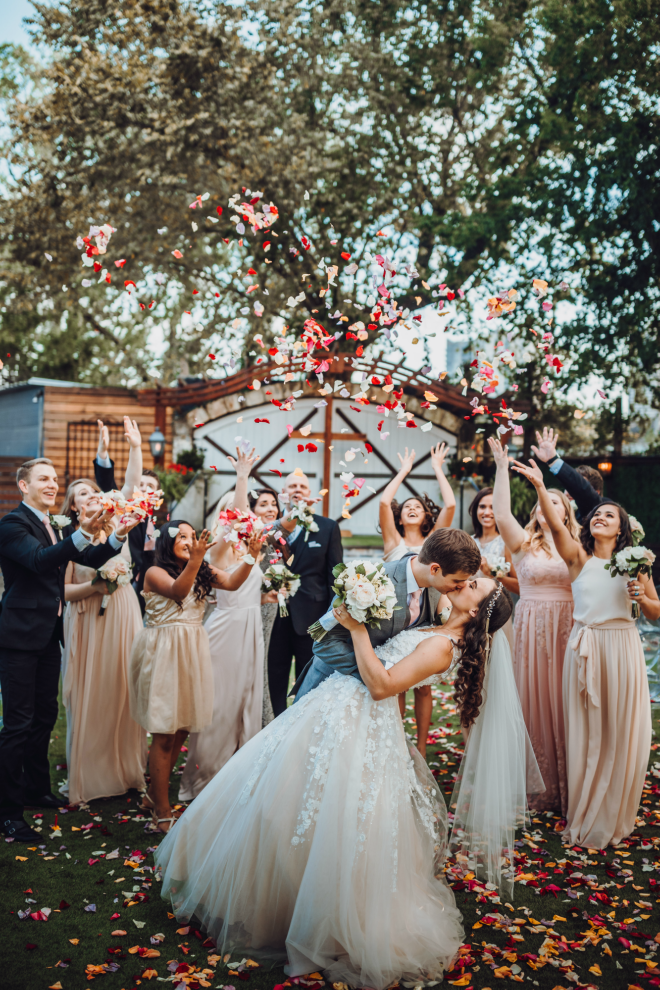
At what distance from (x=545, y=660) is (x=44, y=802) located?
3334 mm

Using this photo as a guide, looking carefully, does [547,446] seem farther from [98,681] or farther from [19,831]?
[19,831]

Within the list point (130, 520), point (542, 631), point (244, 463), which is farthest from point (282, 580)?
point (542, 631)

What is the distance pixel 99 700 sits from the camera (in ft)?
16.4

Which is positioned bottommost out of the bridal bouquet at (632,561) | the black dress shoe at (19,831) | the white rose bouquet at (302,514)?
the black dress shoe at (19,831)

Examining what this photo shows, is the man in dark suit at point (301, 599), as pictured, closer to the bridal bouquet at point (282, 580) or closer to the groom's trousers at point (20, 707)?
the bridal bouquet at point (282, 580)

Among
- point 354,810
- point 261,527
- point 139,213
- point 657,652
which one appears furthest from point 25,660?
point 139,213

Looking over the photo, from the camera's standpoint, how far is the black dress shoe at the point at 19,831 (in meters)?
4.29

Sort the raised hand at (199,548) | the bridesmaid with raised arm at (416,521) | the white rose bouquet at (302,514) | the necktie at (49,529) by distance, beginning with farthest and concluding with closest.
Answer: the bridesmaid with raised arm at (416,521), the white rose bouquet at (302,514), the necktie at (49,529), the raised hand at (199,548)

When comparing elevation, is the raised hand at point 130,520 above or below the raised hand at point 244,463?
below

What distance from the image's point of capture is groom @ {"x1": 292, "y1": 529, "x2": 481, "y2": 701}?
3166 millimetres

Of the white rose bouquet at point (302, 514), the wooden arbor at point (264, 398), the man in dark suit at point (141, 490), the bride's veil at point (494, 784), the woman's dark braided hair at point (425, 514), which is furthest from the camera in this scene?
the wooden arbor at point (264, 398)

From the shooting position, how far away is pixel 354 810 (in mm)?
3016

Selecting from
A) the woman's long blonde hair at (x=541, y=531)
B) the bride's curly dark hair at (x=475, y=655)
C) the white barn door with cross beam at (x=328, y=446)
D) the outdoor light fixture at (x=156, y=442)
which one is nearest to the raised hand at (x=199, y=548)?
the bride's curly dark hair at (x=475, y=655)

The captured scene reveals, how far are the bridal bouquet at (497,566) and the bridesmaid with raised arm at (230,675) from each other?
1.67m
